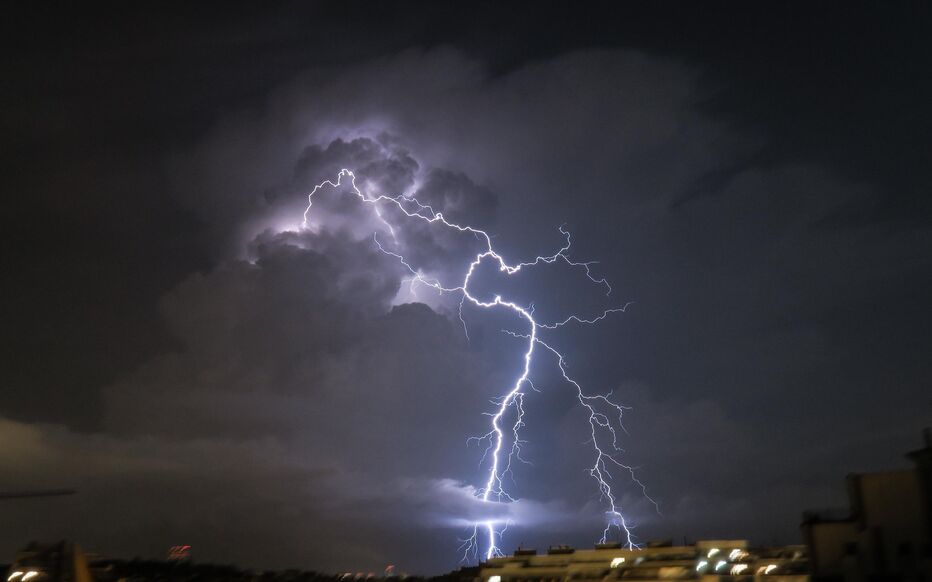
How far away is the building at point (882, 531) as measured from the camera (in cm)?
2805

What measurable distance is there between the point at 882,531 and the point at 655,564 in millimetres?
16966

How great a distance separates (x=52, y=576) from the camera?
27375 mm

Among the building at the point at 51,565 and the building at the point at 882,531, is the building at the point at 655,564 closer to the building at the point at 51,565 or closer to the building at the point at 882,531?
the building at the point at 882,531

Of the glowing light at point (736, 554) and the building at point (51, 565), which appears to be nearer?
the building at point (51, 565)

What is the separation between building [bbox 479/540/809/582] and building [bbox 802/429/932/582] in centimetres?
399

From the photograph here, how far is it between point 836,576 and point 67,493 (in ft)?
105

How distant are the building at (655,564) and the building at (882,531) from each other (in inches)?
157

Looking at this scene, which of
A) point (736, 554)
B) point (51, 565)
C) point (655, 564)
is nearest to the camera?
point (51, 565)

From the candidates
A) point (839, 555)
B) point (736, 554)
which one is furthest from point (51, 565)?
point (736, 554)

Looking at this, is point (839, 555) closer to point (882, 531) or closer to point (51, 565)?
point (882, 531)

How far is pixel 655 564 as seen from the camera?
44.9 metres

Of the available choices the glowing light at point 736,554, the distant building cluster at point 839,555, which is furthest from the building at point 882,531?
the glowing light at point 736,554

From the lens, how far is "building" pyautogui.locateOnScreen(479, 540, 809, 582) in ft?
133

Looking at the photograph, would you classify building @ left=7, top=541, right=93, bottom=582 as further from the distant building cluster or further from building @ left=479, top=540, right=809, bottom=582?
building @ left=479, top=540, right=809, bottom=582
